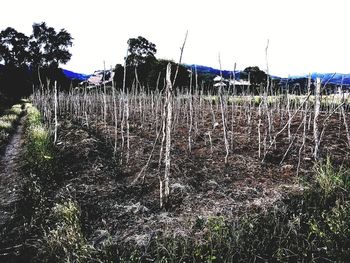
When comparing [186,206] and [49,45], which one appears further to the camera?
[49,45]

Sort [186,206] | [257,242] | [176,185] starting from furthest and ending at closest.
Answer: [176,185], [186,206], [257,242]

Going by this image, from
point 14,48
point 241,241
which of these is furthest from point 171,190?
point 14,48

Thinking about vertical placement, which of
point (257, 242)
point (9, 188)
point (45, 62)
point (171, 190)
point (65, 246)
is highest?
point (45, 62)

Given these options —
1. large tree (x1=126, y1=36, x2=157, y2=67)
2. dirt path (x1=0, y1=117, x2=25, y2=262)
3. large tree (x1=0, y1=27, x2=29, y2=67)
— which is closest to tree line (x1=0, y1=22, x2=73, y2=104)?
large tree (x1=0, y1=27, x2=29, y2=67)

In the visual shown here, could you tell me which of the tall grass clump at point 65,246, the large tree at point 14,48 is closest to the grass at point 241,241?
the tall grass clump at point 65,246

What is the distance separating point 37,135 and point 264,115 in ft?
27.3

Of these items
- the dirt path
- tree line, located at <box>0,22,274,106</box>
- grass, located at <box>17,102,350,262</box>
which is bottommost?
the dirt path

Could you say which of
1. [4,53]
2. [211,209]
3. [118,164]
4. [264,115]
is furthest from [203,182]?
[4,53]

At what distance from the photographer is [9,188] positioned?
6066 mm

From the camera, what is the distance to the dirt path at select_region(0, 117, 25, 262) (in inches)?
169

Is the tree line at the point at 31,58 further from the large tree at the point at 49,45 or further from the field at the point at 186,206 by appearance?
the field at the point at 186,206

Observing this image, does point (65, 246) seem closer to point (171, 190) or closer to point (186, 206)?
point (186, 206)

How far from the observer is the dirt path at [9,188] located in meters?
4.29

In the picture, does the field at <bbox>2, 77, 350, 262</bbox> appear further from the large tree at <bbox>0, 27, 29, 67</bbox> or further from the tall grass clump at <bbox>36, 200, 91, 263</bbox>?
the large tree at <bbox>0, 27, 29, 67</bbox>
